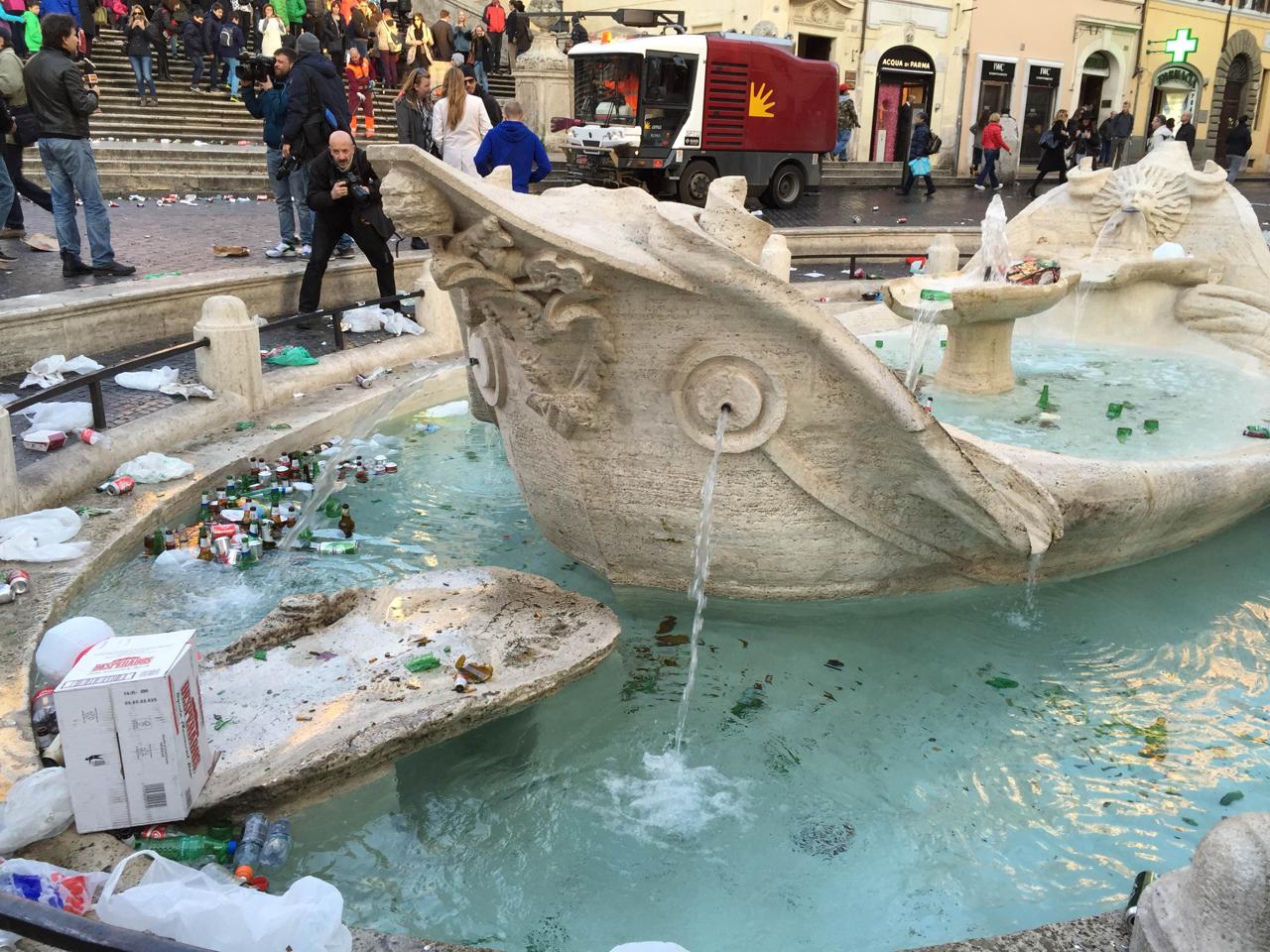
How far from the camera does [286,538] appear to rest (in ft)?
14.2

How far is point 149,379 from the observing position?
5.68 meters

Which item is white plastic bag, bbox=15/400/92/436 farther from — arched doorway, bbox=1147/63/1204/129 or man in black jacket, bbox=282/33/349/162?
arched doorway, bbox=1147/63/1204/129

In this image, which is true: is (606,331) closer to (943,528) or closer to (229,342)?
(943,528)

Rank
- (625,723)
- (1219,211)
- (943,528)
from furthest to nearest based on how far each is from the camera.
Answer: (1219,211), (943,528), (625,723)

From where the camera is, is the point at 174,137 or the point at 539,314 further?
the point at 174,137

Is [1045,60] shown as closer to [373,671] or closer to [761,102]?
[761,102]

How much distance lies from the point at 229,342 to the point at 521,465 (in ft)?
7.55

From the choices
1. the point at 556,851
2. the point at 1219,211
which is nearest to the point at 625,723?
the point at 556,851

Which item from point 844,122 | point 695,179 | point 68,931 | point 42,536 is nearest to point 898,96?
point 844,122

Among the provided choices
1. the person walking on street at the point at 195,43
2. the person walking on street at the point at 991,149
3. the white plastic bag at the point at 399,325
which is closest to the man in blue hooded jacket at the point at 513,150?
the white plastic bag at the point at 399,325

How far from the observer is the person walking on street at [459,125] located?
324 inches

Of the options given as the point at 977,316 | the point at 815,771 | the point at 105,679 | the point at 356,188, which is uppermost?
the point at 356,188

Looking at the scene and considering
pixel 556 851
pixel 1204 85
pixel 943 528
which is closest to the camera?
pixel 556 851

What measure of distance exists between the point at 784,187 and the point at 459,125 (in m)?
9.59
